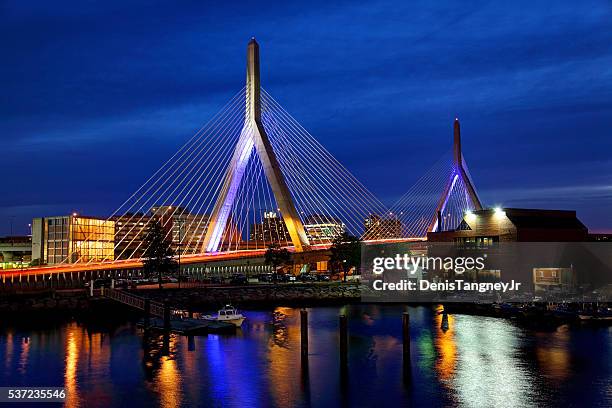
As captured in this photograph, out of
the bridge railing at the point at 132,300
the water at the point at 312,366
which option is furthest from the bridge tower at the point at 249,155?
the water at the point at 312,366

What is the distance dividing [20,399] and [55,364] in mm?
6292

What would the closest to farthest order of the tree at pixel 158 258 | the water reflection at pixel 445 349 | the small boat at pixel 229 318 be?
the water reflection at pixel 445 349, the small boat at pixel 229 318, the tree at pixel 158 258

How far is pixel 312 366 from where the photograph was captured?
33938 millimetres

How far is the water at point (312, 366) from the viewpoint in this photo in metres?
28.0

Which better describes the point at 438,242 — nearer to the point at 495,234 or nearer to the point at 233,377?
the point at 495,234

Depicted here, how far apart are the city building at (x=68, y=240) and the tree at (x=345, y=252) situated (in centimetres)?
2696

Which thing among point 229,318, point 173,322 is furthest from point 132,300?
point 229,318

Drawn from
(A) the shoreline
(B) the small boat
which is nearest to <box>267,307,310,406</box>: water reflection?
(B) the small boat

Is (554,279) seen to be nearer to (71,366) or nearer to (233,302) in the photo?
(233,302)

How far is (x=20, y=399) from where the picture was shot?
2786 cm

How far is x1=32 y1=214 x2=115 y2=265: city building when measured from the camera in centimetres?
8081

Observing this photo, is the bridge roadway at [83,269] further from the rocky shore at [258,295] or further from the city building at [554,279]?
the city building at [554,279]

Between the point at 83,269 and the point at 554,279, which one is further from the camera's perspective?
the point at 83,269

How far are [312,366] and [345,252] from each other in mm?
48684
